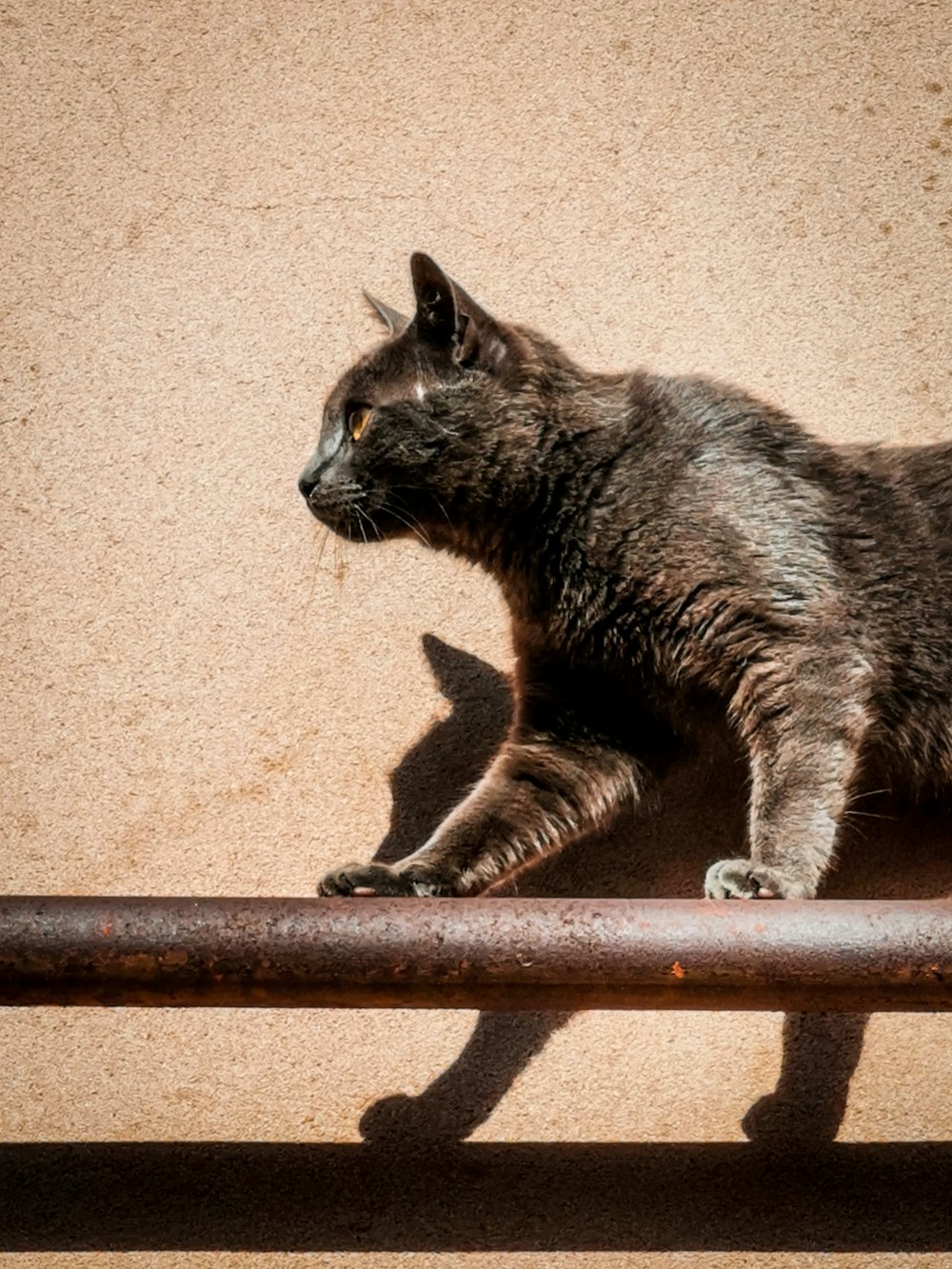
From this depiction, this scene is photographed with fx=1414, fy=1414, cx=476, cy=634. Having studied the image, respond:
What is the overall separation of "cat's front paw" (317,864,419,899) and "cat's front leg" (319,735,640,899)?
2 cm

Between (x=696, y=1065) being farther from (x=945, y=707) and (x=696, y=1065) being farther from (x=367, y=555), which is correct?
(x=367, y=555)

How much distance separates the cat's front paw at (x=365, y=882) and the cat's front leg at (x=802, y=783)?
0.38 meters

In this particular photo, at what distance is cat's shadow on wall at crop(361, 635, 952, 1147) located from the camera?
1.80 metres

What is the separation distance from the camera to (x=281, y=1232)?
66.9 inches

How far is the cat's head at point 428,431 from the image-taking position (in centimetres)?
200

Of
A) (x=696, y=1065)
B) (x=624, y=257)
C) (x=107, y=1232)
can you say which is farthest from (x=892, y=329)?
(x=107, y=1232)

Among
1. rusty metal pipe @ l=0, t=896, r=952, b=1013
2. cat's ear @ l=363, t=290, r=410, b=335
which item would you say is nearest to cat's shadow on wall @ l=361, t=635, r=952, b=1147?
rusty metal pipe @ l=0, t=896, r=952, b=1013

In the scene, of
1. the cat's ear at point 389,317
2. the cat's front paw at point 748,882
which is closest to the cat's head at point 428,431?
the cat's ear at point 389,317

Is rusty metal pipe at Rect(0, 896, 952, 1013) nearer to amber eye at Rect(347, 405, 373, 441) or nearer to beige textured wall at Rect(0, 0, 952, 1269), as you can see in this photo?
beige textured wall at Rect(0, 0, 952, 1269)

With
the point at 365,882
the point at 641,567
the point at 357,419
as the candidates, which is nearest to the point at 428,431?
the point at 357,419

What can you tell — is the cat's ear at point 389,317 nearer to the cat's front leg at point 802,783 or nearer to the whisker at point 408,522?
the whisker at point 408,522

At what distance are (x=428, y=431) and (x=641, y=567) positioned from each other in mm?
372

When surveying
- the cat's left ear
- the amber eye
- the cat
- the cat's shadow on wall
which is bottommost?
the cat's shadow on wall

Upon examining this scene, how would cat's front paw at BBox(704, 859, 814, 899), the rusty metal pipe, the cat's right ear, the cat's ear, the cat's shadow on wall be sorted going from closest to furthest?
the rusty metal pipe → cat's front paw at BBox(704, 859, 814, 899) → the cat's shadow on wall → the cat's right ear → the cat's ear
